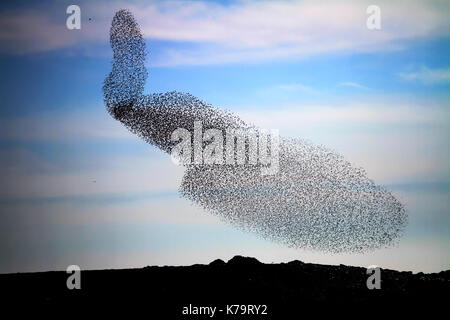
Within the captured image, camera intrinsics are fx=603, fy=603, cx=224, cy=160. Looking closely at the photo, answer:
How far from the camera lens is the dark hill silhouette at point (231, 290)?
422 inches

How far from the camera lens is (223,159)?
13.3 meters

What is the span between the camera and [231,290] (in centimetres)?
1119

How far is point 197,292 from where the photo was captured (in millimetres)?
11125

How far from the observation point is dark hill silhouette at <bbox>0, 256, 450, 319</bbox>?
422 inches
